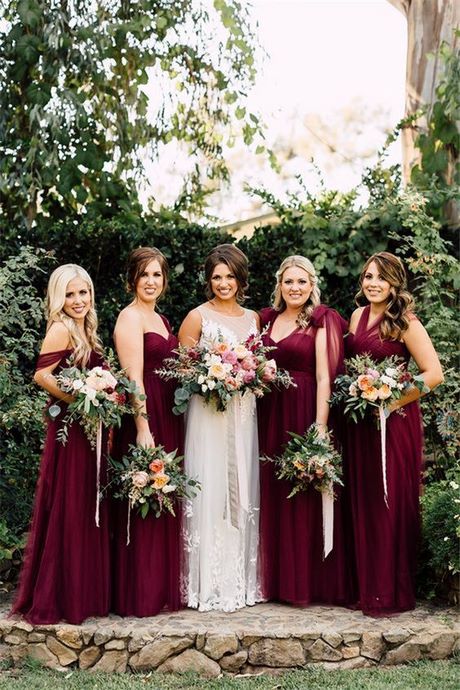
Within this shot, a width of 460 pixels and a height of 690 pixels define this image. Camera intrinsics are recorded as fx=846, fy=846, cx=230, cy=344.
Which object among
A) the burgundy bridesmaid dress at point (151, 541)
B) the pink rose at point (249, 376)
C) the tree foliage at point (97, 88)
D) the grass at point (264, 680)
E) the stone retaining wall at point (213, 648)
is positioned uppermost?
the tree foliage at point (97, 88)

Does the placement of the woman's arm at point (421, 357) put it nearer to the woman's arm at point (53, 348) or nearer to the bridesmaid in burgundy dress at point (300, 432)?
the bridesmaid in burgundy dress at point (300, 432)

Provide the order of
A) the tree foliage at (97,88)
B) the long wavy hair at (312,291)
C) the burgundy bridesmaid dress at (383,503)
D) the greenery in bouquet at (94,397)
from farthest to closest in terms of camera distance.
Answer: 1. the tree foliage at (97,88)
2. the long wavy hair at (312,291)
3. the burgundy bridesmaid dress at (383,503)
4. the greenery in bouquet at (94,397)

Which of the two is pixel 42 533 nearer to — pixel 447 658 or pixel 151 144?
pixel 447 658

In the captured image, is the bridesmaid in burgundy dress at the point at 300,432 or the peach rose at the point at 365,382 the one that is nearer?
the peach rose at the point at 365,382

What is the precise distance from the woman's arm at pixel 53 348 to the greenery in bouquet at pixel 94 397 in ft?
0.16

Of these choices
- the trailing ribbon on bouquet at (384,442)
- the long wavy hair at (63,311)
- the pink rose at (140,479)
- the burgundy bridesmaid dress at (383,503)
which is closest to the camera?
the pink rose at (140,479)

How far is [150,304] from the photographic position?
5305 millimetres

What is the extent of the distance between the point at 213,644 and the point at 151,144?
5.29 metres

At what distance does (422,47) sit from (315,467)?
5.17 m

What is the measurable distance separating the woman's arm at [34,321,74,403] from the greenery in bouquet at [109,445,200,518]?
0.51 meters

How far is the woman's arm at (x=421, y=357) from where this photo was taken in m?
5.21

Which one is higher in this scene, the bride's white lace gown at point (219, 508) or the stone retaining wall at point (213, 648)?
the bride's white lace gown at point (219, 508)

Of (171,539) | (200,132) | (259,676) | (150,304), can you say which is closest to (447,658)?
(259,676)

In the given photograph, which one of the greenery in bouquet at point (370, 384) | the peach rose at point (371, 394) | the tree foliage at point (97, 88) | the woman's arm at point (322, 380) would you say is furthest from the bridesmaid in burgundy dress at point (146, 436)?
the tree foliage at point (97, 88)
